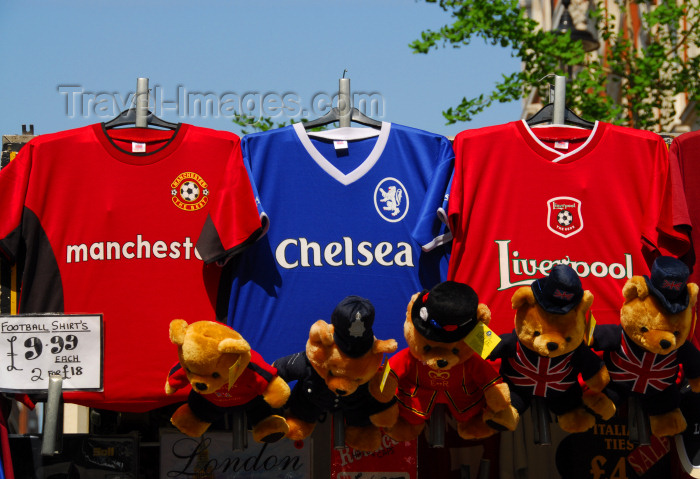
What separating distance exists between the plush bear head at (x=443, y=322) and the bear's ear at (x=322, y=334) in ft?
1.22

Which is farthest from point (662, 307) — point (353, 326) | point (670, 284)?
point (353, 326)

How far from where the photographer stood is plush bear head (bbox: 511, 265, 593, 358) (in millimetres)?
4844

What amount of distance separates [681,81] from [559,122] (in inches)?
331

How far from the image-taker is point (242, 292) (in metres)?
5.45

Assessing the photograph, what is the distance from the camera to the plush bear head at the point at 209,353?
474 centimetres

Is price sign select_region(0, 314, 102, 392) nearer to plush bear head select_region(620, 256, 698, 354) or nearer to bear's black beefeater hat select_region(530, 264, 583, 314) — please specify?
bear's black beefeater hat select_region(530, 264, 583, 314)

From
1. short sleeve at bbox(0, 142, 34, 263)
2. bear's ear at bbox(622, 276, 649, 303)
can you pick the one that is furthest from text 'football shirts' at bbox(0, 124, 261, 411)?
bear's ear at bbox(622, 276, 649, 303)

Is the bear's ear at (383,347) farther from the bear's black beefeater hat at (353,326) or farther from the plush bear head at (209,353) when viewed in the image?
the plush bear head at (209,353)

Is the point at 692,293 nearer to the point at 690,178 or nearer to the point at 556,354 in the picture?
the point at 556,354

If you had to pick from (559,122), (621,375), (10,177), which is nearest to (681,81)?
(559,122)

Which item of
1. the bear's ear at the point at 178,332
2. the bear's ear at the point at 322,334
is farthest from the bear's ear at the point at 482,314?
the bear's ear at the point at 178,332

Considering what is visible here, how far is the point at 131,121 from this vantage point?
5844mm

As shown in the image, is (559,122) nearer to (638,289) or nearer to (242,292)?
(638,289)

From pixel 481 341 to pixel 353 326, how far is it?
24.2 inches
